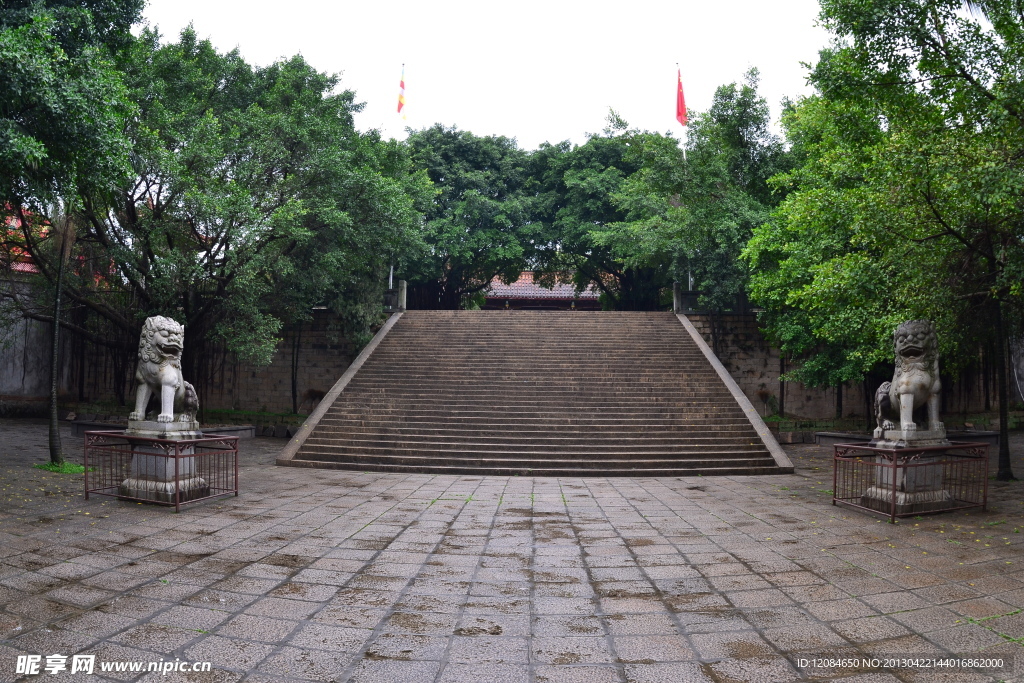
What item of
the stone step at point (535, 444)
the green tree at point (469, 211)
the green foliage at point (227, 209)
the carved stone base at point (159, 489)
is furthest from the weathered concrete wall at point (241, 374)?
the carved stone base at point (159, 489)

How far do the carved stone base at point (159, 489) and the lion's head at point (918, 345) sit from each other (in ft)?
26.1

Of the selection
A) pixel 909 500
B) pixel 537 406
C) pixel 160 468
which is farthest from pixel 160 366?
pixel 909 500

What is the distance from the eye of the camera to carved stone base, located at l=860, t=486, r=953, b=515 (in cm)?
632

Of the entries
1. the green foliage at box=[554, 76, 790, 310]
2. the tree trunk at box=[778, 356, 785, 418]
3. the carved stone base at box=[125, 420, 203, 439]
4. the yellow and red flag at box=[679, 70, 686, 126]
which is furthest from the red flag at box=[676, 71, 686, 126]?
the carved stone base at box=[125, 420, 203, 439]

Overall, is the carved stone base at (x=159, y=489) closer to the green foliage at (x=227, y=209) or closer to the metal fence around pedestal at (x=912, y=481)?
the green foliage at (x=227, y=209)

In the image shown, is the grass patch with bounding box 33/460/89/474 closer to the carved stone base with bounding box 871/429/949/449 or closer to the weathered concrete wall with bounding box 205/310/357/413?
the weathered concrete wall with bounding box 205/310/357/413

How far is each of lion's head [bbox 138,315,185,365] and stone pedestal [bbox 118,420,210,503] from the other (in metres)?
0.78

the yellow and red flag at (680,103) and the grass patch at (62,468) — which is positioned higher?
the yellow and red flag at (680,103)

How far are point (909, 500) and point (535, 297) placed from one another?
74.5 feet

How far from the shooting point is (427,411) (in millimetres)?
12320

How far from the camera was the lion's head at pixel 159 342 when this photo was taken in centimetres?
736

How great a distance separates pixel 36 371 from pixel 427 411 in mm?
13650

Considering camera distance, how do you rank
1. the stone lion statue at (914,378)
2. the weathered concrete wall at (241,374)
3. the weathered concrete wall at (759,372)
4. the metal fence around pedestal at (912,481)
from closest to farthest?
the metal fence around pedestal at (912,481) < the stone lion statue at (914,378) < the weathered concrete wall at (759,372) < the weathered concrete wall at (241,374)

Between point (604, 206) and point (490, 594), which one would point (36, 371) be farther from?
point (490, 594)
